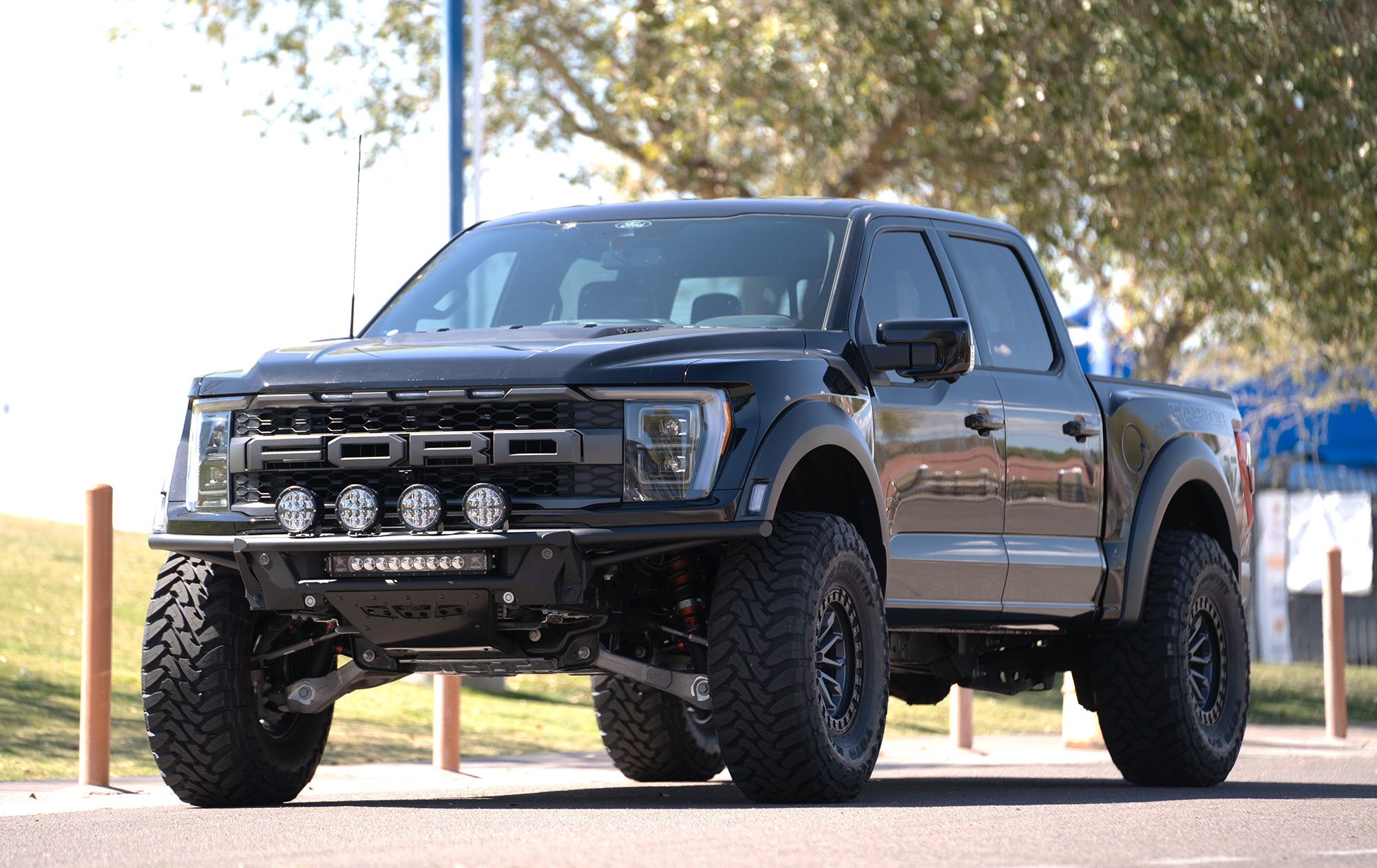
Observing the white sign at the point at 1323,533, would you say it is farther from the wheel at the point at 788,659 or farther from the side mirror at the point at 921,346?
the wheel at the point at 788,659

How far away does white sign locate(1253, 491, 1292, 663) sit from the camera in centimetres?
2233

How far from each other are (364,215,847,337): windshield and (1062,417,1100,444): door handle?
141 centimetres

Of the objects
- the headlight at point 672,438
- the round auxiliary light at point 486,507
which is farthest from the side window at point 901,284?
the round auxiliary light at point 486,507

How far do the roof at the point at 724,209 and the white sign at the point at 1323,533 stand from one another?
50.1 ft

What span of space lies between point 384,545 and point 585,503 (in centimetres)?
63

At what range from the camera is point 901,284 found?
801 centimetres

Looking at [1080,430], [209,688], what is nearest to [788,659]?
[209,688]

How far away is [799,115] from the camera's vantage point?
741 inches

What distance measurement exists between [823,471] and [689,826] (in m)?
1.55

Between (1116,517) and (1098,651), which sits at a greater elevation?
(1116,517)

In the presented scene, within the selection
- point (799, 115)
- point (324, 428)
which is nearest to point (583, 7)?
point (799, 115)

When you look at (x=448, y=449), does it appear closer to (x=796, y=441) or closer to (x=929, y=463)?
(x=796, y=441)

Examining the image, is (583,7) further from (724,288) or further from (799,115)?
(724,288)

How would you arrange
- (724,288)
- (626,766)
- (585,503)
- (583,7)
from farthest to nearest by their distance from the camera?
(583,7) < (626,766) < (724,288) < (585,503)
